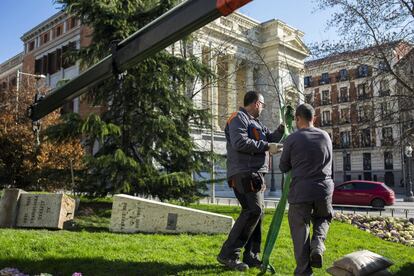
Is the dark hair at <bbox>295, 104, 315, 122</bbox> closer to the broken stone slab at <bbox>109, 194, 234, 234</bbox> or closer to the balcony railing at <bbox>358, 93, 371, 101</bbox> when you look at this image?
the broken stone slab at <bbox>109, 194, 234, 234</bbox>

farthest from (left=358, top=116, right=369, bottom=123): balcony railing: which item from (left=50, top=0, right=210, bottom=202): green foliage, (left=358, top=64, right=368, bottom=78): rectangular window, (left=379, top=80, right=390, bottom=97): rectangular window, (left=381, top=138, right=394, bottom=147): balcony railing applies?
(left=50, top=0, right=210, bottom=202): green foliage

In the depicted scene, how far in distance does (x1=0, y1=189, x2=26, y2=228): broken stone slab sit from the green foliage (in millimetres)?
2523

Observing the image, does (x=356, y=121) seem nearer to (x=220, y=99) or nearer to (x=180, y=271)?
(x=180, y=271)

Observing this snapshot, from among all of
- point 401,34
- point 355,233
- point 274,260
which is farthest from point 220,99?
point 274,260

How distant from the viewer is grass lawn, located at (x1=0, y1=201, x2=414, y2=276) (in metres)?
5.23

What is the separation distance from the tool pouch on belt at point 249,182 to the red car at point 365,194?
72.5 ft

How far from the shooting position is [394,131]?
1688 centimetres

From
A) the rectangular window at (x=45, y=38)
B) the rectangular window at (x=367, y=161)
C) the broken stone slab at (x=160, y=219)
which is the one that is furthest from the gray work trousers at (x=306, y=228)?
the rectangular window at (x=367, y=161)

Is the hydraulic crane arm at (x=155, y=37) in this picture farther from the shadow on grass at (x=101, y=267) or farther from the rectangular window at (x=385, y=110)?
the rectangular window at (x=385, y=110)

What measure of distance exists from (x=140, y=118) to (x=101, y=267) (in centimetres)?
743

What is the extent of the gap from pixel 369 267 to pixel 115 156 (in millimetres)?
7750

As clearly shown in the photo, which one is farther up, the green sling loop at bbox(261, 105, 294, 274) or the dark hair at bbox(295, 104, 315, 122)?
the dark hair at bbox(295, 104, 315, 122)

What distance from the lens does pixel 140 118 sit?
40.5 ft

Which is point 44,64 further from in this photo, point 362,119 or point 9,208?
point 9,208
